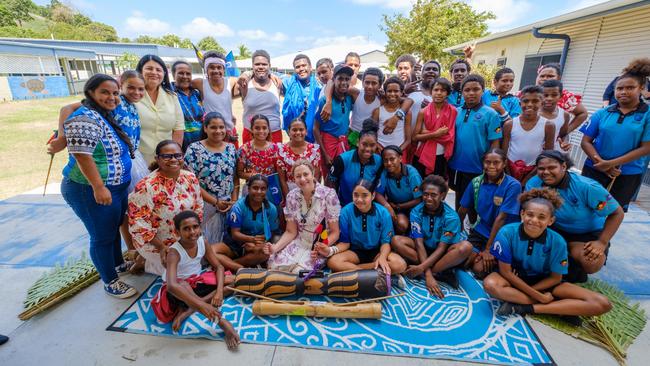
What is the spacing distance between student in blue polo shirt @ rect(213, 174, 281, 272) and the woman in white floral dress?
0.43ft

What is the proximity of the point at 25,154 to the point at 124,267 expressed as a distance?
6509 mm

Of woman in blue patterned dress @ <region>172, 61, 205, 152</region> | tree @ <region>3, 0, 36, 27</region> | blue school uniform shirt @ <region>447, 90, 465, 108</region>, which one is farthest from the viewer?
tree @ <region>3, 0, 36, 27</region>

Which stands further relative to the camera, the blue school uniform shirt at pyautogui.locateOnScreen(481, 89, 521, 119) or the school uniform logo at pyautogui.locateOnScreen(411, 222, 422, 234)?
the blue school uniform shirt at pyautogui.locateOnScreen(481, 89, 521, 119)

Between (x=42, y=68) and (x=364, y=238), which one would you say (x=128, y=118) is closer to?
(x=364, y=238)

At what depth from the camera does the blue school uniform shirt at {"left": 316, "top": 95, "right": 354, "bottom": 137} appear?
3836mm

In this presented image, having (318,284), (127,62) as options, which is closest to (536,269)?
(318,284)

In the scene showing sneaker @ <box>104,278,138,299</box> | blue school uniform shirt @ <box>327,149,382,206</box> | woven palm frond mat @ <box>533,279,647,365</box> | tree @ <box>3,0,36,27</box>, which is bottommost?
woven palm frond mat @ <box>533,279,647,365</box>

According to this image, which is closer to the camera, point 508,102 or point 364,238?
point 364,238

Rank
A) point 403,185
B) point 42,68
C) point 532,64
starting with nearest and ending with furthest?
point 403,185
point 532,64
point 42,68

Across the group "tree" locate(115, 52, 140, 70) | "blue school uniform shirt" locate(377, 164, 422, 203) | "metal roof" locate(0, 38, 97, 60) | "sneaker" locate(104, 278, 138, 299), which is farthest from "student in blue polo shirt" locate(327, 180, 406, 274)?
"tree" locate(115, 52, 140, 70)

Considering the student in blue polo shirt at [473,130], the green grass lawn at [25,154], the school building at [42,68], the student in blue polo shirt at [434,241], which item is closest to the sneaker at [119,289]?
the student in blue polo shirt at [434,241]

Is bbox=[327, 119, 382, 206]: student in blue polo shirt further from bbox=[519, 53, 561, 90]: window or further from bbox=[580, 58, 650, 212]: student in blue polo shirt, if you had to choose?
bbox=[519, 53, 561, 90]: window

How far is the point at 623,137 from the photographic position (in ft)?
9.87

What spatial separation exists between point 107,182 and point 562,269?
3.55 m
